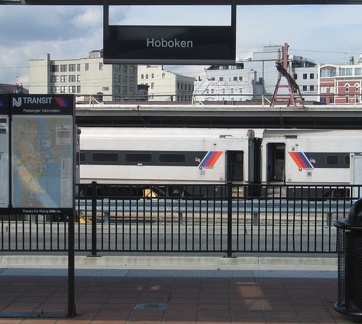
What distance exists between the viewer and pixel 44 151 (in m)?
5.81

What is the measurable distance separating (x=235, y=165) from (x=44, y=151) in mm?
20913

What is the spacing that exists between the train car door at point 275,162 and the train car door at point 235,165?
143cm

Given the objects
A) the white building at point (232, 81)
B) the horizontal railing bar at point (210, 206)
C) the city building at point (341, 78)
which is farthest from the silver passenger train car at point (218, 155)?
the city building at point (341, 78)

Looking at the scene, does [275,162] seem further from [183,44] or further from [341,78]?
[341,78]

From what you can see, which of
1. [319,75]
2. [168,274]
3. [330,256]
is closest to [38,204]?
[168,274]

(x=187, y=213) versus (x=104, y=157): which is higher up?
(x=104, y=157)

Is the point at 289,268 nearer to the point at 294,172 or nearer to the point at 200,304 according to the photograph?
the point at 200,304

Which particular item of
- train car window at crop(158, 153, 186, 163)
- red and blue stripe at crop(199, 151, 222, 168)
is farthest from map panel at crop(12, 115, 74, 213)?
train car window at crop(158, 153, 186, 163)

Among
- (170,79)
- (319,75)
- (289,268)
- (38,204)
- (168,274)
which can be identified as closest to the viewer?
(38,204)

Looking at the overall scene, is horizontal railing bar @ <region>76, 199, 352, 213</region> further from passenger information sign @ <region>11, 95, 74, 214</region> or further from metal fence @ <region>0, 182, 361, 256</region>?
passenger information sign @ <region>11, 95, 74, 214</region>

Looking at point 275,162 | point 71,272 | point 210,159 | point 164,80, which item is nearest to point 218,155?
point 210,159

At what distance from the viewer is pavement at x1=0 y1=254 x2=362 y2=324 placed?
19.6ft

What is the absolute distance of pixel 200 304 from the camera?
255 inches

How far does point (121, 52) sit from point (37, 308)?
313 centimetres
